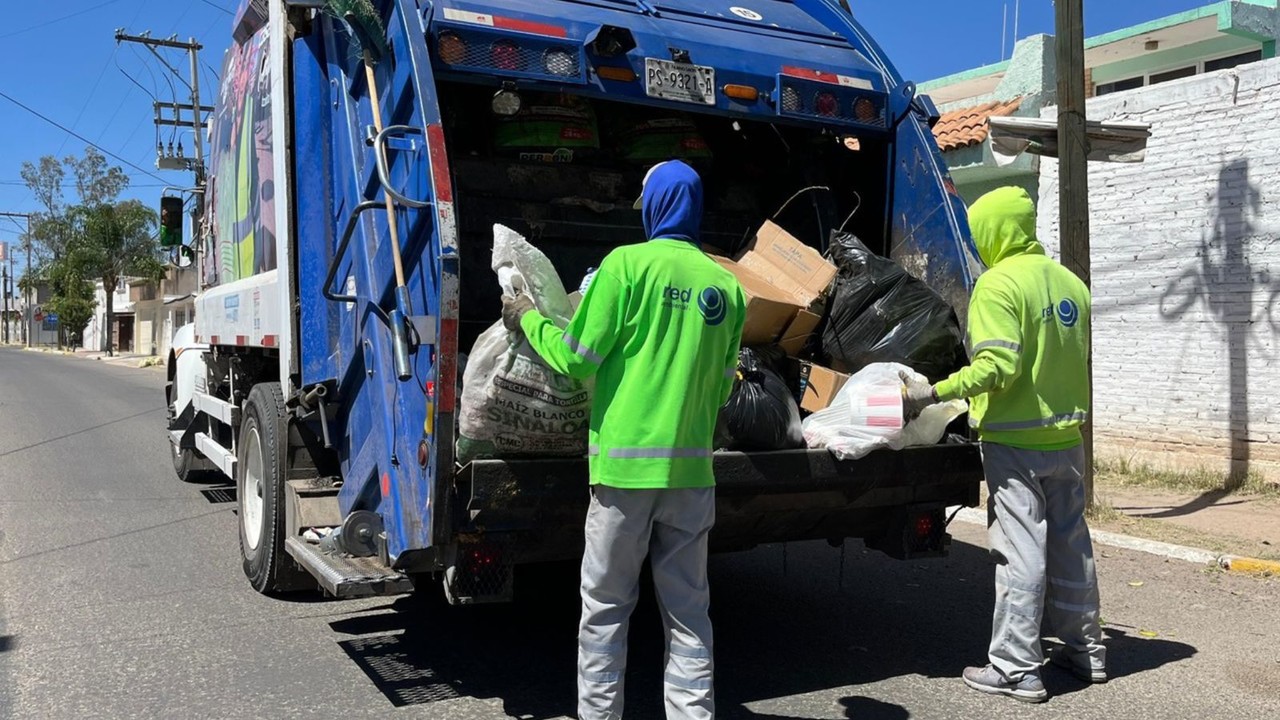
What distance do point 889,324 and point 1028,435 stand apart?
26.2 inches

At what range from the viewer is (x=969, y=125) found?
34.8 feet

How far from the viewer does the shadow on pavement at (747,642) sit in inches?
160

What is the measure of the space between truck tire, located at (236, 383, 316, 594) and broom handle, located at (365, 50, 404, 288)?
1.46 m

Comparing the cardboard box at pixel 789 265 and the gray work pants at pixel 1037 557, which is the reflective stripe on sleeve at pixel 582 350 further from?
the gray work pants at pixel 1037 557

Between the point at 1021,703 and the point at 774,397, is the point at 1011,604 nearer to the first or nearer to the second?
the point at 1021,703

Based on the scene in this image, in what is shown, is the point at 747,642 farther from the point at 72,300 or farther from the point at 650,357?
the point at 72,300

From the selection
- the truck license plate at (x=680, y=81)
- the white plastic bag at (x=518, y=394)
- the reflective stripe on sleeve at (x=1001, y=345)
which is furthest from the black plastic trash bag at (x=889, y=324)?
the white plastic bag at (x=518, y=394)

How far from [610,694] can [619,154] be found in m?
2.65

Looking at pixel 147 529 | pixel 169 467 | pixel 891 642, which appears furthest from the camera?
pixel 169 467

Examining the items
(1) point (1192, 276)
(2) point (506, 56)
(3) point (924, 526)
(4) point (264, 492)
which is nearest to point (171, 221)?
(4) point (264, 492)

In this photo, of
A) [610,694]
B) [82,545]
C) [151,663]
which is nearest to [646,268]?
[610,694]

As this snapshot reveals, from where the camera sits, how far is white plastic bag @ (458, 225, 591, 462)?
11.3 feet

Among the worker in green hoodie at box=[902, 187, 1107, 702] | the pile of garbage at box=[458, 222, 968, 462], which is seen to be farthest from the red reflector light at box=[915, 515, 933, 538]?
the pile of garbage at box=[458, 222, 968, 462]

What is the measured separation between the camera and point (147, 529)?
281 inches
